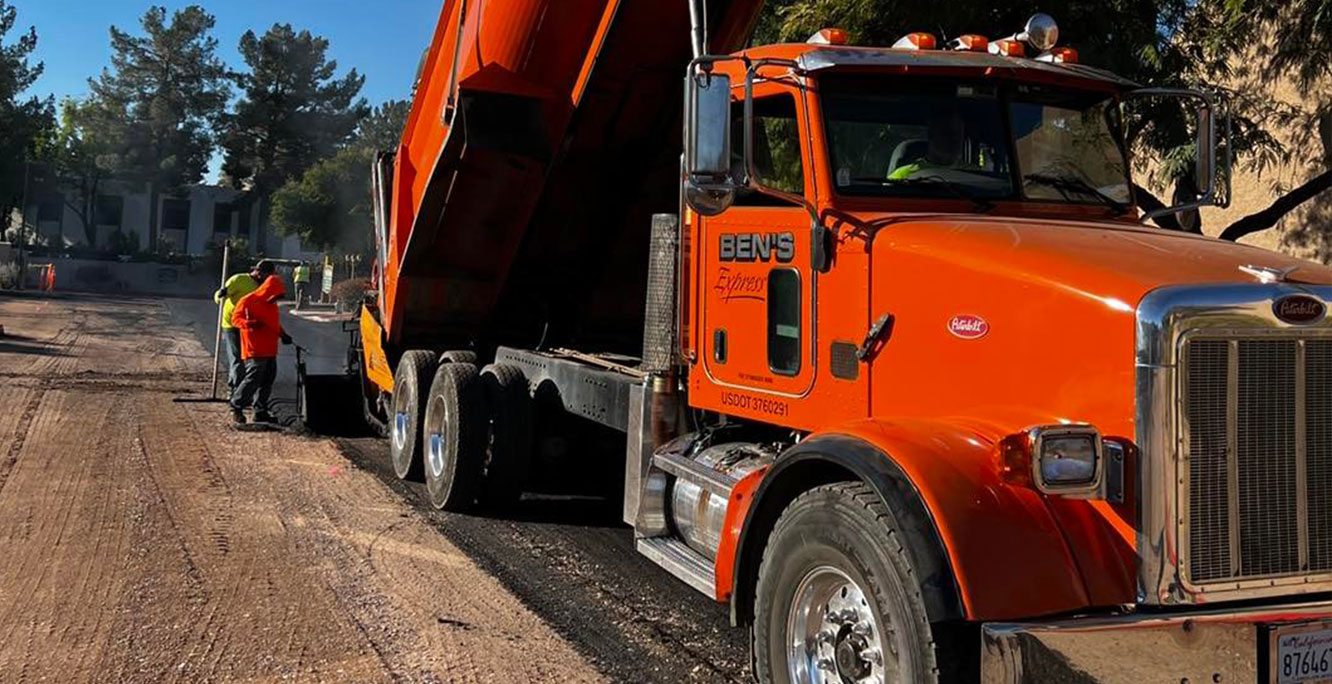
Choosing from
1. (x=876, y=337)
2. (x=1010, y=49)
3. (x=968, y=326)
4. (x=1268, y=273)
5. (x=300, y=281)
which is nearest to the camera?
(x=1268, y=273)

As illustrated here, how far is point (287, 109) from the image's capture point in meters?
62.1

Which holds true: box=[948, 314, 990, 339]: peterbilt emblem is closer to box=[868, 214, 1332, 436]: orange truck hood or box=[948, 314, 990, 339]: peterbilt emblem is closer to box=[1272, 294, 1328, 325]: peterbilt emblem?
box=[868, 214, 1332, 436]: orange truck hood

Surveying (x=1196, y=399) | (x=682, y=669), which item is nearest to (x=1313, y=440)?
(x=1196, y=399)

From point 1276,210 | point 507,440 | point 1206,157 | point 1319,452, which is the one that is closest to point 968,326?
point 1319,452

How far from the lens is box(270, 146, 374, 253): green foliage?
166 ft

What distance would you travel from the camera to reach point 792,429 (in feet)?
15.1

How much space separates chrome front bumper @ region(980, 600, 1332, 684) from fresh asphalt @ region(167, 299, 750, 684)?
1781mm

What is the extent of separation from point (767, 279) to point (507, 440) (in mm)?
3157

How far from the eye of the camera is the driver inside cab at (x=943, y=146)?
4.39m

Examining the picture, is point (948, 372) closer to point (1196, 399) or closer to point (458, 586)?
point (1196, 399)

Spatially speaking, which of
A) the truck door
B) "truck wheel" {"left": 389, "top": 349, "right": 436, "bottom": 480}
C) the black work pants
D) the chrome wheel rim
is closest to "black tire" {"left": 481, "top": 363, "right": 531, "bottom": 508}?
"truck wheel" {"left": 389, "top": 349, "right": 436, "bottom": 480}

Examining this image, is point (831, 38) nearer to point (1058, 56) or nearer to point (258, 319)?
point (1058, 56)

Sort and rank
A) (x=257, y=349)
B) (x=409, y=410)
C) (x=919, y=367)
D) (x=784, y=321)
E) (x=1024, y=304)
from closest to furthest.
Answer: (x=1024, y=304), (x=919, y=367), (x=784, y=321), (x=409, y=410), (x=257, y=349)

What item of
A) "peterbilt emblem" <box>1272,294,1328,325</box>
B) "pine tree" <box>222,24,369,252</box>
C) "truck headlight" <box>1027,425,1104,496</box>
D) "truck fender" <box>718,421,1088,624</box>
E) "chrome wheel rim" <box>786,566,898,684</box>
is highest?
"pine tree" <box>222,24,369,252</box>
